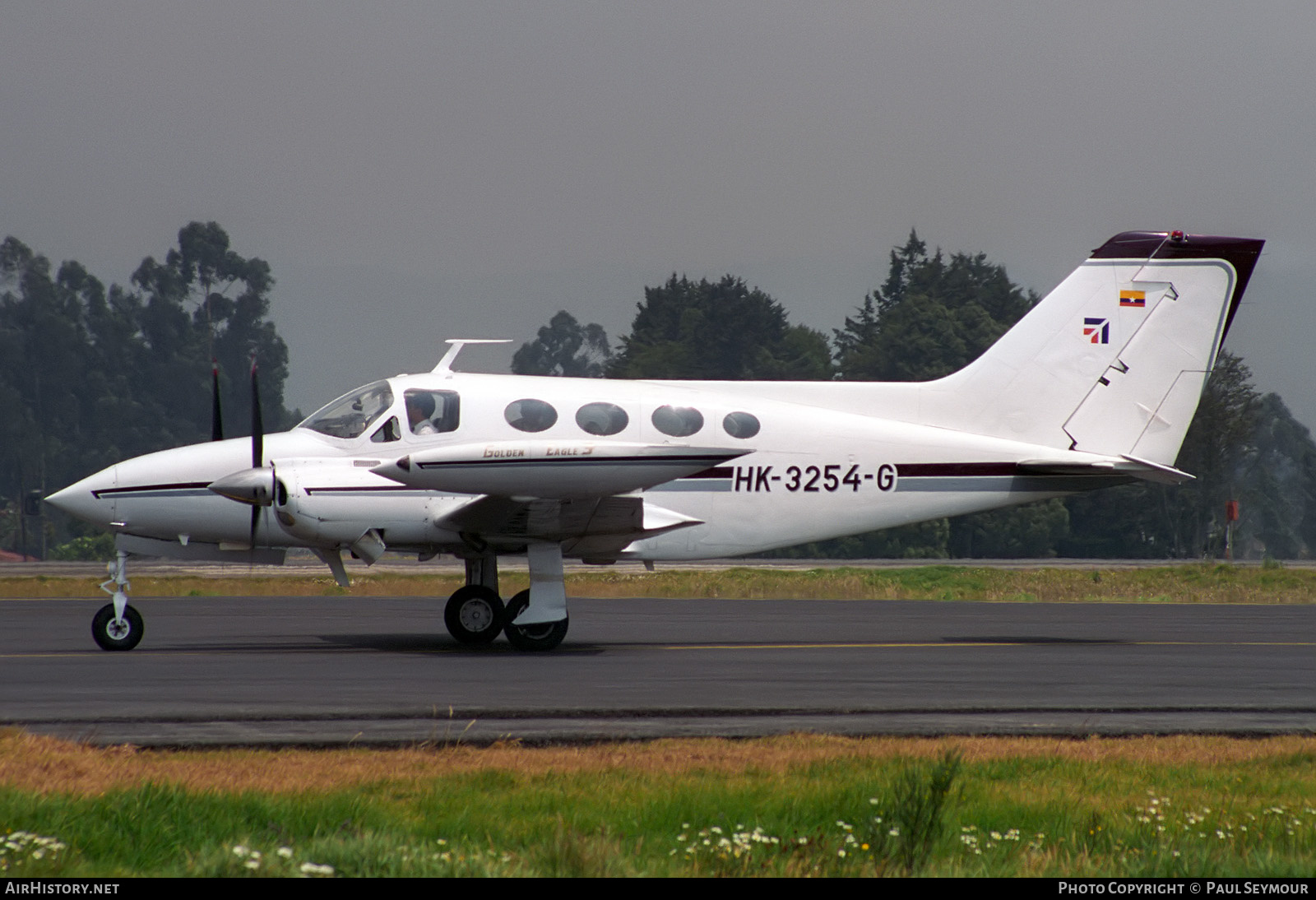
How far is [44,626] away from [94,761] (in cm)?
1207

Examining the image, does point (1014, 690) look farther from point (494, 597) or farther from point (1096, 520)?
point (1096, 520)

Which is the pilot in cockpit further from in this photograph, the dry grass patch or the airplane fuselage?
the dry grass patch

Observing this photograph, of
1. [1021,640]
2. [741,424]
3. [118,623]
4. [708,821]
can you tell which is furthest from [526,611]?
[708,821]

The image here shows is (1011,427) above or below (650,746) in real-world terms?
above

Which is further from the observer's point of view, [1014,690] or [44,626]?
[44,626]

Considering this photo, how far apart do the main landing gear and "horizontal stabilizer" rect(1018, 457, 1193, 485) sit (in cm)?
596

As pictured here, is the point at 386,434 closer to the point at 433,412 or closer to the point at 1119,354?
the point at 433,412

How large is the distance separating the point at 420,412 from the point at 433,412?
0.46 ft

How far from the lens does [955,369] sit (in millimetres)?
76625

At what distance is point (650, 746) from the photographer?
353 inches

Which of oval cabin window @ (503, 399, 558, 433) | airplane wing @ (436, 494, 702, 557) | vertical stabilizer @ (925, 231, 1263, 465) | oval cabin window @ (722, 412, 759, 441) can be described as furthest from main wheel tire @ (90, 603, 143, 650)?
vertical stabilizer @ (925, 231, 1263, 465)

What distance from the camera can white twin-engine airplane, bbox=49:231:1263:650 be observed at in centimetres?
1462

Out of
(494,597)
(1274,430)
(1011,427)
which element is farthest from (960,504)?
(1274,430)

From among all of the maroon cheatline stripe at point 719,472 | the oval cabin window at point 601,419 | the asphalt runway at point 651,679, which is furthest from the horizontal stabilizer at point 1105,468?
the oval cabin window at point 601,419
